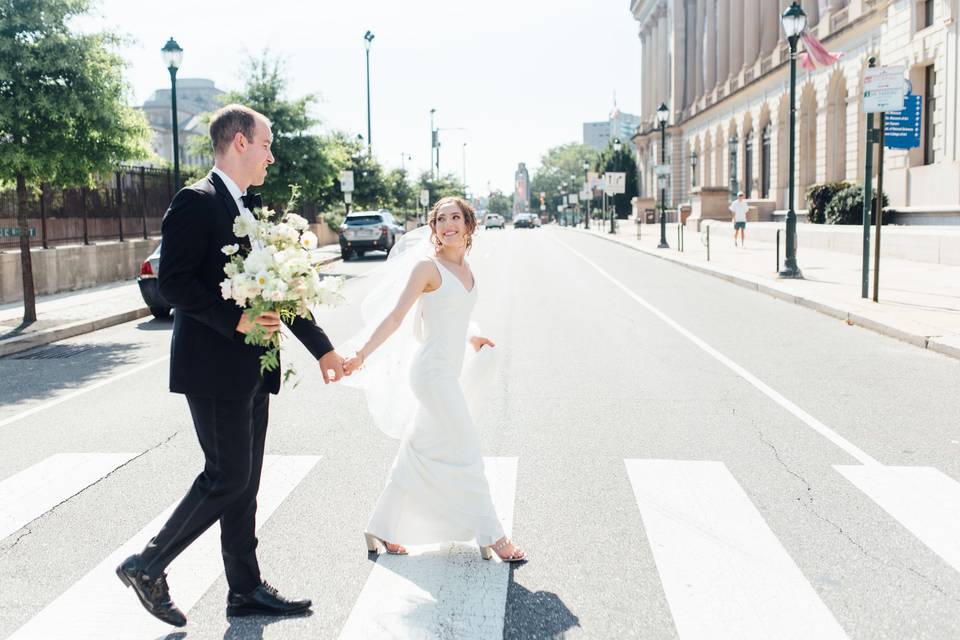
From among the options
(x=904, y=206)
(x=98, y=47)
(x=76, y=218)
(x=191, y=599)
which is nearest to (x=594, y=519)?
(x=191, y=599)

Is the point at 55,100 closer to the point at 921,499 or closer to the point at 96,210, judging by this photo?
the point at 96,210

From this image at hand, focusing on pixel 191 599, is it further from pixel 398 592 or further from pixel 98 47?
pixel 98 47

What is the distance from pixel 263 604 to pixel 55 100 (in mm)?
12863

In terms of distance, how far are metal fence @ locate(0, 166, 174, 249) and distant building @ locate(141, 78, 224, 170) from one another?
79.4m

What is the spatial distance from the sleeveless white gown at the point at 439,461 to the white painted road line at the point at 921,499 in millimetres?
2311

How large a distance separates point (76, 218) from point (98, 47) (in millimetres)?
8605

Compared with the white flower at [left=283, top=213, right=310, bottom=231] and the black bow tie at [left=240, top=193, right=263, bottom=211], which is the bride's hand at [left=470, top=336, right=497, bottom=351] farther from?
the black bow tie at [left=240, top=193, right=263, bottom=211]

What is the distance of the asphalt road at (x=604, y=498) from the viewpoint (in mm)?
4152

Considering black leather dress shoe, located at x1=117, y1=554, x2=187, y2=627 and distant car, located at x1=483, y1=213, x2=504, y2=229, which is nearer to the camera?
black leather dress shoe, located at x1=117, y1=554, x2=187, y2=627

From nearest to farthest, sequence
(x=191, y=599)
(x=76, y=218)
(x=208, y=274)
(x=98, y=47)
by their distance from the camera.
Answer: (x=208, y=274), (x=191, y=599), (x=98, y=47), (x=76, y=218)

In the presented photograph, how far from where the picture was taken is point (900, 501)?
571 cm

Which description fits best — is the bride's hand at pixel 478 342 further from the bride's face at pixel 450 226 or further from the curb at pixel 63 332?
the curb at pixel 63 332

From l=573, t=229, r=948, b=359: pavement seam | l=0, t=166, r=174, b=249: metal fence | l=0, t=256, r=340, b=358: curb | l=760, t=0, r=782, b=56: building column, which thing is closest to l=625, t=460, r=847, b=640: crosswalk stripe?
l=573, t=229, r=948, b=359: pavement seam

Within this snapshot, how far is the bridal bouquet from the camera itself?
376 cm
